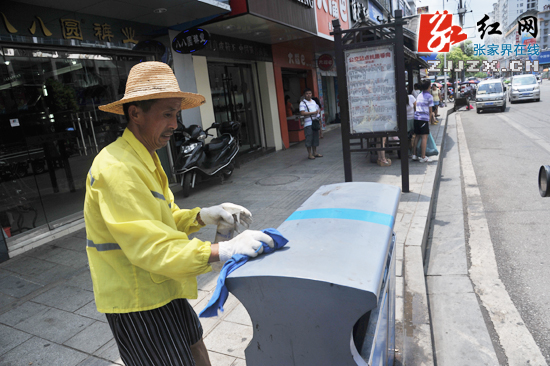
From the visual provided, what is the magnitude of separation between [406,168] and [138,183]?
5161mm

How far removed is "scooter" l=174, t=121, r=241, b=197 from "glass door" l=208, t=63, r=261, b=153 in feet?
6.78

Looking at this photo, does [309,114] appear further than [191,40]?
Yes

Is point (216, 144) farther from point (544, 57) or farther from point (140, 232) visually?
point (544, 57)

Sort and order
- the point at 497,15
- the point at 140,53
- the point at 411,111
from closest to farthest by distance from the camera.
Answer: the point at 140,53, the point at 411,111, the point at 497,15

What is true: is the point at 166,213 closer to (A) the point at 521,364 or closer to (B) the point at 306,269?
(B) the point at 306,269

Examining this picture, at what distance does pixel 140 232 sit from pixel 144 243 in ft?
0.15

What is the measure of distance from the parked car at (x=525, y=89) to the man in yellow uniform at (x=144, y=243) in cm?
2696

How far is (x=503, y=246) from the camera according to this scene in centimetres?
455

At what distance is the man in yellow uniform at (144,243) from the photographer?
147 centimetres

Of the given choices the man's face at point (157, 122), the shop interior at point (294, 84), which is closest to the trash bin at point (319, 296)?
the man's face at point (157, 122)

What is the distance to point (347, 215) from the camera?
2133 millimetres

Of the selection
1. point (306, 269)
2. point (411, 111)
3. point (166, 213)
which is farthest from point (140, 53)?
point (306, 269)

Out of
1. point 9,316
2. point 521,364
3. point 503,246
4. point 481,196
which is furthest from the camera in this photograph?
point 481,196

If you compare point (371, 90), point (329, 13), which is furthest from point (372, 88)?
point (329, 13)
